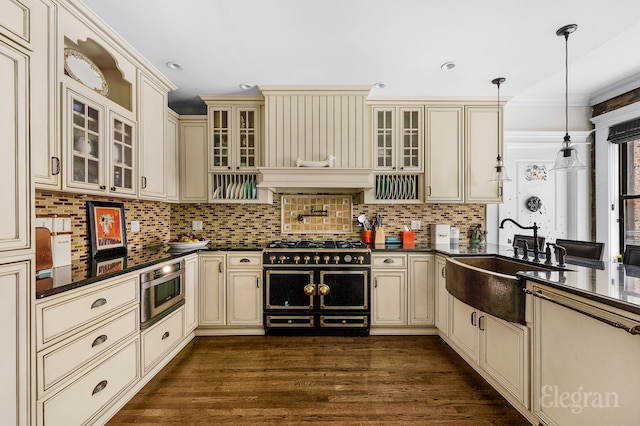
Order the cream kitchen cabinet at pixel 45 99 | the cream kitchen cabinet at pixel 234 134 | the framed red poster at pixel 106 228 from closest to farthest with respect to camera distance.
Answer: the cream kitchen cabinet at pixel 45 99 < the framed red poster at pixel 106 228 < the cream kitchen cabinet at pixel 234 134

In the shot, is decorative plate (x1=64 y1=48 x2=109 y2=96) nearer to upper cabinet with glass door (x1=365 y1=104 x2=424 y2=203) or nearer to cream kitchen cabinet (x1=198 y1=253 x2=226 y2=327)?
cream kitchen cabinet (x1=198 y1=253 x2=226 y2=327)

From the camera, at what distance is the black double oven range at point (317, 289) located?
2.81m

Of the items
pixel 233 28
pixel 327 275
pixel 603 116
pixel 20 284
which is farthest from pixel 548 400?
pixel 603 116

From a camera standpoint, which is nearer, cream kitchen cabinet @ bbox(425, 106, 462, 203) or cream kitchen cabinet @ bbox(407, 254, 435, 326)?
cream kitchen cabinet @ bbox(407, 254, 435, 326)

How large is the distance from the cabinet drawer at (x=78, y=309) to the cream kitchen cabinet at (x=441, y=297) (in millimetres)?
2561

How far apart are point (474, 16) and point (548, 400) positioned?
2377 millimetres

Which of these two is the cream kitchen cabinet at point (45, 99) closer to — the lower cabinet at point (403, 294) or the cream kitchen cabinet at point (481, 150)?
the lower cabinet at point (403, 294)

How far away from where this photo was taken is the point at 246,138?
316cm

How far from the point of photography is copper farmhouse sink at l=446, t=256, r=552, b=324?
5.32 feet

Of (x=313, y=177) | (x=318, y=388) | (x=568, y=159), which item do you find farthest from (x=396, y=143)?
(x=318, y=388)

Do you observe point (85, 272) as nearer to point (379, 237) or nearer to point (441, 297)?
point (379, 237)

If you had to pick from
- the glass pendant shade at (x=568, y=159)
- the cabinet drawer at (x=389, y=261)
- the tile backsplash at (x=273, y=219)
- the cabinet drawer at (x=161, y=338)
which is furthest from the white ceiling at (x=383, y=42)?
the cabinet drawer at (x=161, y=338)

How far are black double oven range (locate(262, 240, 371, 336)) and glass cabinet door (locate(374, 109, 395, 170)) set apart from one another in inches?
41.9

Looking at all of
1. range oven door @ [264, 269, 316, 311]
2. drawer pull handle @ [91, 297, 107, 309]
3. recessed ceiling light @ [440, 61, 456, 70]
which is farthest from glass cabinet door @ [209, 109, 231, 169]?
recessed ceiling light @ [440, 61, 456, 70]
